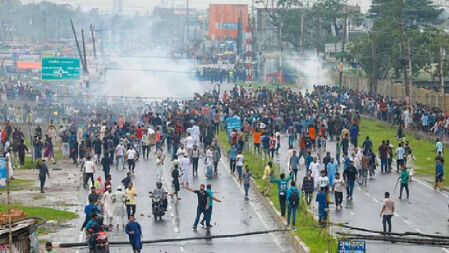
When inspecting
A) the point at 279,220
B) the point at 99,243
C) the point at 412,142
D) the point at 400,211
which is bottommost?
the point at 412,142

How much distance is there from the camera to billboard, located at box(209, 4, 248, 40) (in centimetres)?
16062

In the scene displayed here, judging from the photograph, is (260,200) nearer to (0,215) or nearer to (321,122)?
(0,215)

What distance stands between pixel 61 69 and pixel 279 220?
3616 centimetres

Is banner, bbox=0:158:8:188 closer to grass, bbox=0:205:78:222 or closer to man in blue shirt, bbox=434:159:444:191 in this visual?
grass, bbox=0:205:78:222

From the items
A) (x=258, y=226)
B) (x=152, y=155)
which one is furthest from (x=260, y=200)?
(x=152, y=155)

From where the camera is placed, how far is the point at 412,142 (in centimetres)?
4516

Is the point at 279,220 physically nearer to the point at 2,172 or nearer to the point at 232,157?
the point at 232,157

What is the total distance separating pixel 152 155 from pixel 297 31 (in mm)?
72937

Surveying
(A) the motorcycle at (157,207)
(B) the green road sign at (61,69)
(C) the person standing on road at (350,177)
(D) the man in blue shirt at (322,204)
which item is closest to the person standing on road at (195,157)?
(C) the person standing on road at (350,177)

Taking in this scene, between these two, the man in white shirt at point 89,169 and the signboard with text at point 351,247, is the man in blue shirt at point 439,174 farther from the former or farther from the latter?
the signboard with text at point 351,247

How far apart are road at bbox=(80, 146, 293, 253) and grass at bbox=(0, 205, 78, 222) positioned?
1.84m

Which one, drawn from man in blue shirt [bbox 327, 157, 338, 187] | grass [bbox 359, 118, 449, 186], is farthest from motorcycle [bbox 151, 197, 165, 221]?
grass [bbox 359, 118, 449, 186]

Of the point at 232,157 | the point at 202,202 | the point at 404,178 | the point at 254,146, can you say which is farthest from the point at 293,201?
the point at 254,146

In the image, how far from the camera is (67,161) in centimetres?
4009
